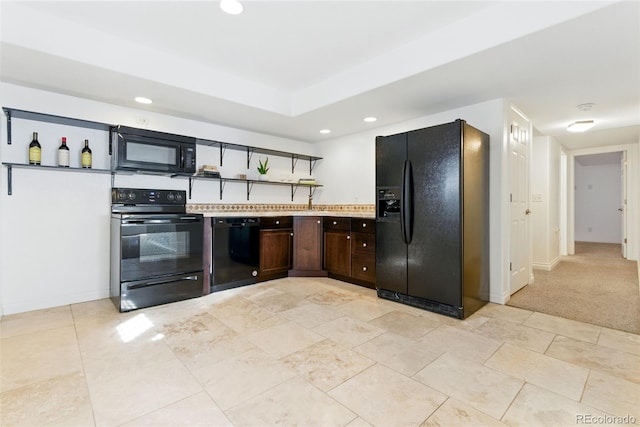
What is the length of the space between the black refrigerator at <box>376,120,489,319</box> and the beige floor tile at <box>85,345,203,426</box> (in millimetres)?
2112

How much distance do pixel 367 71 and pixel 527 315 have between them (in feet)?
8.86

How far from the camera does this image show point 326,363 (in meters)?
Result: 1.97

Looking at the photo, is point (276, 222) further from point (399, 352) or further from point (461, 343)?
point (461, 343)

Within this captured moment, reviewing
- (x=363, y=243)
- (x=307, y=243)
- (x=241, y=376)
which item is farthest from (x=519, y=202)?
(x=241, y=376)

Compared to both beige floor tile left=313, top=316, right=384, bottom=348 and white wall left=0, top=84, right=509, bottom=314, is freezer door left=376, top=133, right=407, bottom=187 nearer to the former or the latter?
white wall left=0, top=84, right=509, bottom=314

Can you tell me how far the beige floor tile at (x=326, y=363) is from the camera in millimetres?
1788

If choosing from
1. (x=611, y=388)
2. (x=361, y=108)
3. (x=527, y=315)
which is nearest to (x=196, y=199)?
(x=361, y=108)

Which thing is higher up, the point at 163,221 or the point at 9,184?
the point at 9,184

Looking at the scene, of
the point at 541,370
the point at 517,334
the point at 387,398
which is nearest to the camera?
the point at 387,398

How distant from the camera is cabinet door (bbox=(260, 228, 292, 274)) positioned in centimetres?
398

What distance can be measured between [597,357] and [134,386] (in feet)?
9.48

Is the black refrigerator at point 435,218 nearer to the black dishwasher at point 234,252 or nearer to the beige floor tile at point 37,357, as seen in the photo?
the black dishwasher at point 234,252

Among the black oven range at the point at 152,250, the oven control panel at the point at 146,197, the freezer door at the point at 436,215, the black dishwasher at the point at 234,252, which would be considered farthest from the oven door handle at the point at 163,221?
the freezer door at the point at 436,215

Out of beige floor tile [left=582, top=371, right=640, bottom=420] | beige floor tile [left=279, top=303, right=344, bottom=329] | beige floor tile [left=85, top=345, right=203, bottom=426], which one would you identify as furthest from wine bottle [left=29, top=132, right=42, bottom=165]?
beige floor tile [left=582, top=371, right=640, bottom=420]
